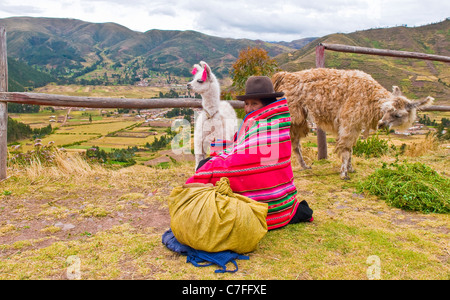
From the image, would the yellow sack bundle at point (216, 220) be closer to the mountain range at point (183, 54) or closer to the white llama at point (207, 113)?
the white llama at point (207, 113)

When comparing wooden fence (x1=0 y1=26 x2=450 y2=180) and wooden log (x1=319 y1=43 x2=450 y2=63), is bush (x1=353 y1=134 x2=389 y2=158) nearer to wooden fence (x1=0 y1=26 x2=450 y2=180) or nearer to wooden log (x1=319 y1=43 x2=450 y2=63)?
wooden log (x1=319 y1=43 x2=450 y2=63)

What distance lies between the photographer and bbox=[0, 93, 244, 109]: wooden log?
511 cm

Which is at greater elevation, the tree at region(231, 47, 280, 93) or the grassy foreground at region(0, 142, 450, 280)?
the tree at region(231, 47, 280, 93)

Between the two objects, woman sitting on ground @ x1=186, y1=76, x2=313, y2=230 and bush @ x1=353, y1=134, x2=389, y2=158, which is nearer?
woman sitting on ground @ x1=186, y1=76, x2=313, y2=230

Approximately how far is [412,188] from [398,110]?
4.34ft

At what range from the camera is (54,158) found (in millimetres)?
6125

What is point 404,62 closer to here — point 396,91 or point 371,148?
point 371,148

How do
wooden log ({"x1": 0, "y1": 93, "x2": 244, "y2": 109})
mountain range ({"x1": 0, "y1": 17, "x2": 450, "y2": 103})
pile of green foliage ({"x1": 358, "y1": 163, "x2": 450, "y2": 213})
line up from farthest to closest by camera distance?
mountain range ({"x1": 0, "y1": 17, "x2": 450, "y2": 103}), wooden log ({"x1": 0, "y1": 93, "x2": 244, "y2": 109}), pile of green foliage ({"x1": 358, "y1": 163, "x2": 450, "y2": 213})

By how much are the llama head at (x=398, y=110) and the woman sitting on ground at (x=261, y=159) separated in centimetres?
253

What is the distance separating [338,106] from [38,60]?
5217cm

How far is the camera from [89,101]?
17.7 feet

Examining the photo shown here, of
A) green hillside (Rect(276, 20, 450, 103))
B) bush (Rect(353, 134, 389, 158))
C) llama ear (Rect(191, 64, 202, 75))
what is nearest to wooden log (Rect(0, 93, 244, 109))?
llama ear (Rect(191, 64, 202, 75))

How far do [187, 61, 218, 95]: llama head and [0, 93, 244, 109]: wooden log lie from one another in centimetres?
165

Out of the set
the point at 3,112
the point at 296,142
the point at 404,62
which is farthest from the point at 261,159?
the point at 404,62
